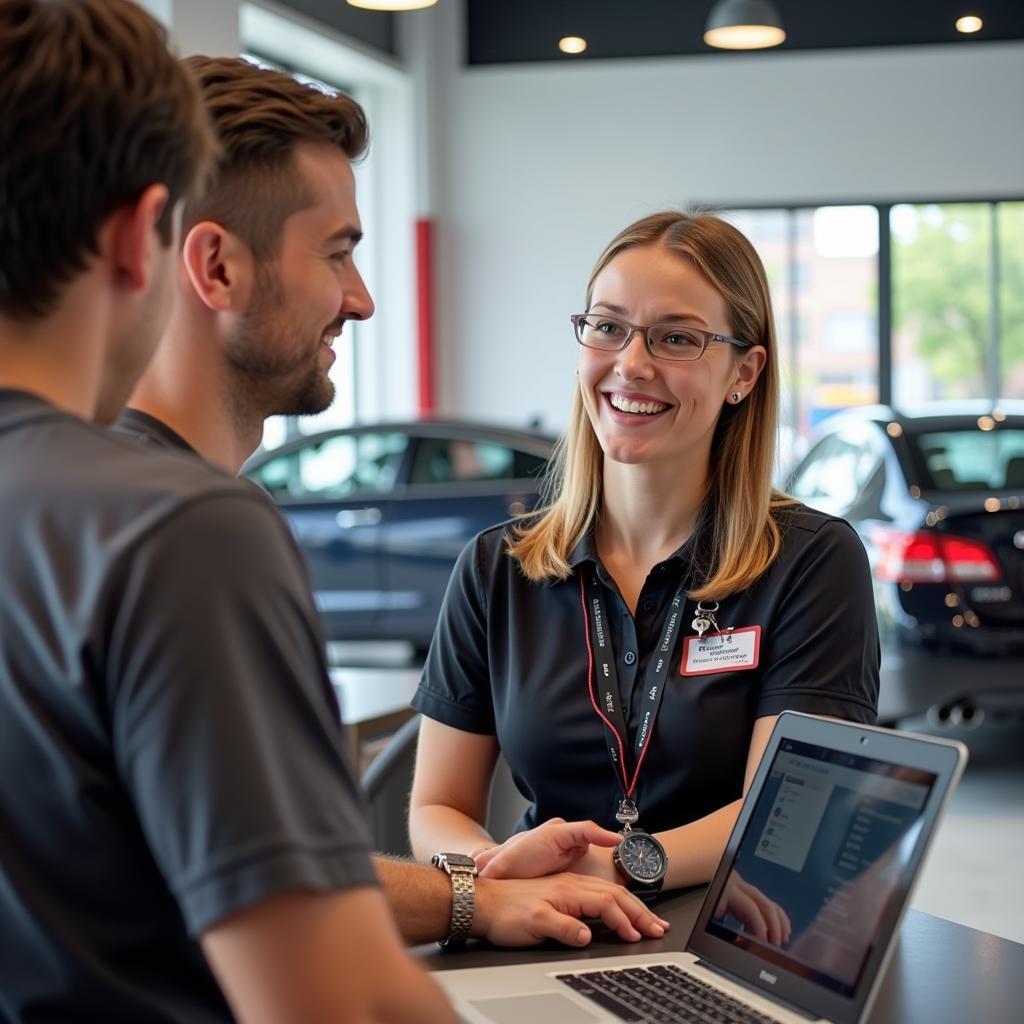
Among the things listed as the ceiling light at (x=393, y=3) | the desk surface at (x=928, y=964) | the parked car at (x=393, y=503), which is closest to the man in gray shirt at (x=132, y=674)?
the desk surface at (x=928, y=964)

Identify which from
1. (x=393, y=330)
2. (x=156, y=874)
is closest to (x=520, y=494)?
(x=393, y=330)

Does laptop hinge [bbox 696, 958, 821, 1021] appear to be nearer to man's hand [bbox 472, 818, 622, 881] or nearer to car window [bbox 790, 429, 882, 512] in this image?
man's hand [bbox 472, 818, 622, 881]

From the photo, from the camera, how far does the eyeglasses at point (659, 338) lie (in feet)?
7.48

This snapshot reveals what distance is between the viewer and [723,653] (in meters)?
2.10

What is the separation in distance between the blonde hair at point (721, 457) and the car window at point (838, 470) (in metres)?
3.45

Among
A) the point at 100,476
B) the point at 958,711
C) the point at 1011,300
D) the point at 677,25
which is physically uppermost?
the point at 677,25

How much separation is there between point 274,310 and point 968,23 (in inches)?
406

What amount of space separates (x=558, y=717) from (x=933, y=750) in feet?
2.77

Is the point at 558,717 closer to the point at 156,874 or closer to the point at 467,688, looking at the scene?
the point at 467,688

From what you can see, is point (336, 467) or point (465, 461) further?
point (336, 467)

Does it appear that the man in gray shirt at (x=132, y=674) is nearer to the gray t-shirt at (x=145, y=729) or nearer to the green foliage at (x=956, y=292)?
the gray t-shirt at (x=145, y=729)

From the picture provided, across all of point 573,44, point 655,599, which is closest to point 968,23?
point 573,44

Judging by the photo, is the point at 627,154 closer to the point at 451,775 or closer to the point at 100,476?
the point at 451,775

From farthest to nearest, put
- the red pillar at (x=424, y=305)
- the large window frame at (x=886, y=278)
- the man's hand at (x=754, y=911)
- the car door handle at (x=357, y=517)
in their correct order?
the red pillar at (x=424, y=305) → the large window frame at (x=886, y=278) → the car door handle at (x=357, y=517) → the man's hand at (x=754, y=911)
